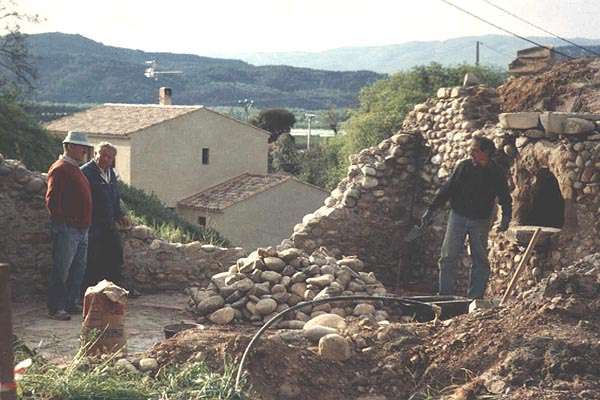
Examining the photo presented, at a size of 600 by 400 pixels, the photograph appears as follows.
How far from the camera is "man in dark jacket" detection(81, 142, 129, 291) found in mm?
9273

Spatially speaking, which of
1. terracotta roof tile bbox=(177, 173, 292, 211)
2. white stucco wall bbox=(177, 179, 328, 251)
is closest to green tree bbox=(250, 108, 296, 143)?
terracotta roof tile bbox=(177, 173, 292, 211)

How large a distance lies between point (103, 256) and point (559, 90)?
5.54 meters

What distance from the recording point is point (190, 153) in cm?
3584

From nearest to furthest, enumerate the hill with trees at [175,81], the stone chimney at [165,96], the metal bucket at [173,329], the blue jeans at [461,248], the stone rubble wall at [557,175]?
1. the metal bucket at [173,329]
2. the blue jeans at [461,248]
3. the stone rubble wall at [557,175]
4. the stone chimney at [165,96]
5. the hill with trees at [175,81]

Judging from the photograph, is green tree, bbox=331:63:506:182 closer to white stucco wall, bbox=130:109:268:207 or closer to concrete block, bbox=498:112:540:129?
white stucco wall, bbox=130:109:268:207

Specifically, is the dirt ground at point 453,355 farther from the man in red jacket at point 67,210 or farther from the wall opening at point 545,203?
the wall opening at point 545,203

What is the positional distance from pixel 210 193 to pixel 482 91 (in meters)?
25.4

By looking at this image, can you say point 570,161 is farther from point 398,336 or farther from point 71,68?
point 71,68

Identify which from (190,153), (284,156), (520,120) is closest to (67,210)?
(520,120)

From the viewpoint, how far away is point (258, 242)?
111 feet

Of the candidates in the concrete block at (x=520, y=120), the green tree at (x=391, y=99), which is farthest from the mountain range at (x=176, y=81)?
the concrete block at (x=520, y=120)

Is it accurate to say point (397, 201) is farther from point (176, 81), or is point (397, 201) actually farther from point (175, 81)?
point (175, 81)

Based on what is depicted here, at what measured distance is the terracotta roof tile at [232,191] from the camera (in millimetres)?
33594

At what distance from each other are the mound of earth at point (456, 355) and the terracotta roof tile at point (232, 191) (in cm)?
2666
